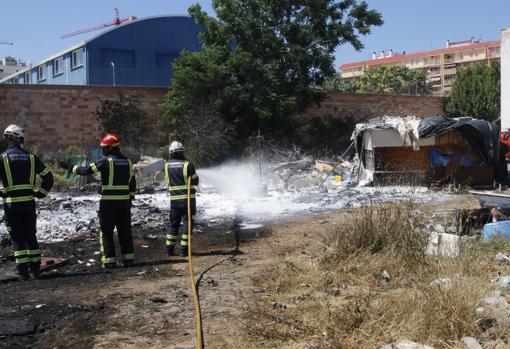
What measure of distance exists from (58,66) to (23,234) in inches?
1334

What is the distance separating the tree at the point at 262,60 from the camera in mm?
19219

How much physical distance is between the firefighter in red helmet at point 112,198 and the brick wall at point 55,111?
12.7 metres

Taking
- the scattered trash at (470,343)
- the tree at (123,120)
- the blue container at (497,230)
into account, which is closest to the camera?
the scattered trash at (470,343)

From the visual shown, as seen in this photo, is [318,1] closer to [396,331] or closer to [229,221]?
[229,221]

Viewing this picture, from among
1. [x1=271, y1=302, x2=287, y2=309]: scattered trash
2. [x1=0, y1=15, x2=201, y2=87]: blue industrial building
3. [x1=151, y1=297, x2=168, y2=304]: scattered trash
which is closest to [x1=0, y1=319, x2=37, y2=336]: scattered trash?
[x1=151, y1=297, x2=168, y2=304]: scattered trash

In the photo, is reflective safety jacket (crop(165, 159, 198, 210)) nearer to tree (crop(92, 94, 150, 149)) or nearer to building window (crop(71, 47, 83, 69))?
tree (crop(92, 94, 150, 149))

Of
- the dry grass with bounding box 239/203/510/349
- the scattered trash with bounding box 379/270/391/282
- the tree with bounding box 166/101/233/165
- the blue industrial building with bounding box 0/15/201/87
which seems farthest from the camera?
the blue industrial building with bounding box 0/15/201/87

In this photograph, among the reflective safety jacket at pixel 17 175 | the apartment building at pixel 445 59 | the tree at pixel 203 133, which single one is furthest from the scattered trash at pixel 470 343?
the apartment building at pixel 445 59

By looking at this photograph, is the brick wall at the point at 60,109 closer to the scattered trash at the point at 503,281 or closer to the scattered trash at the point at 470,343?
the scattered trash at the point at 503,281

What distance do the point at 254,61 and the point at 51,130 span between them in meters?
7.57

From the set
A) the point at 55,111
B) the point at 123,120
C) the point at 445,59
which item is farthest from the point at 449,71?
the point at 55,111

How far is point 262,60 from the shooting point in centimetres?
2034

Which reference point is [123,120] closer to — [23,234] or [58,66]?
[23,234]

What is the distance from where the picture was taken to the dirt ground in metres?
4.35
